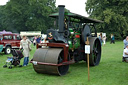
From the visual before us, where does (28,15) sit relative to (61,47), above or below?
above

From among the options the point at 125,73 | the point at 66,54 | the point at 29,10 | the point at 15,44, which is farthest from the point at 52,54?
the point at 29,10

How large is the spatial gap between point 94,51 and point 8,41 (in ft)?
30.1

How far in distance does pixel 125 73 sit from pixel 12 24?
46.8 meters

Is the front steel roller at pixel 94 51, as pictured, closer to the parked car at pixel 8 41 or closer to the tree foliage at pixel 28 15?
the parked car at pixel 8 41

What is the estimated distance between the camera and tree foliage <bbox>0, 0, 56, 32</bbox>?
48.6m

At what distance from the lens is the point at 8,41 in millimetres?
16641

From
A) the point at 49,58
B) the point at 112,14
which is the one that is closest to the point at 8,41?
the point at 49,58

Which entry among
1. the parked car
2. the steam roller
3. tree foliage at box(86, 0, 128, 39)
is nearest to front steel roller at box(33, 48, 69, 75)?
the steam roller

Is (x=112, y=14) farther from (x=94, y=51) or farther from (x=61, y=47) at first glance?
(x=61, y=47)

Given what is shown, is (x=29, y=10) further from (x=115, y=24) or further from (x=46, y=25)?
(x=115, y=24)

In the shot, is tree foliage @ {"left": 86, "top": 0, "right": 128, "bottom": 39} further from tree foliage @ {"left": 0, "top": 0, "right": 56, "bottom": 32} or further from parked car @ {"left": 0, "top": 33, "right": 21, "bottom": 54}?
parked car @ {"left": 0, "top": 33, "right": 21, "bottom": 54}

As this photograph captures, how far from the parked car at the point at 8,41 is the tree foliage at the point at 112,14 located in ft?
68.8

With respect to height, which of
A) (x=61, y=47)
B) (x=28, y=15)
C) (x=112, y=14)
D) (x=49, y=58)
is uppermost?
(x=28, y=15)

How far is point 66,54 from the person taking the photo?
7684 mm
